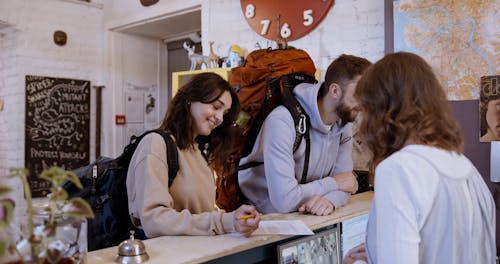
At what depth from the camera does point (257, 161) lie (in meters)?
2.03

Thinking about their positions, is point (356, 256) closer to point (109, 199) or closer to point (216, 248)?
point (216, 248)

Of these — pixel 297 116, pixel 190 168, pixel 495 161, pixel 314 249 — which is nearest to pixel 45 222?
pixel 190 168

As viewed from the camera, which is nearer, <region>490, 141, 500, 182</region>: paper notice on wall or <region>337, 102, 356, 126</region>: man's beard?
<region>337, 102, 356, 126</region>: man's beard

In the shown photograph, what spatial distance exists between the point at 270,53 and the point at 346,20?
1.32 metres

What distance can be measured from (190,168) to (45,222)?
984 millimetres

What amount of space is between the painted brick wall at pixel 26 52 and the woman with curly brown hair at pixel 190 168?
3.42 m

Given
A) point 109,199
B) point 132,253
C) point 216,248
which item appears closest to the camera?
point 132,253

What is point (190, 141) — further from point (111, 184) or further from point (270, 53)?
point (270, 53)

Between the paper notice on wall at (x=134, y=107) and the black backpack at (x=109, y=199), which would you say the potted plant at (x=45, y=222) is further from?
the paper notice on wall at (x=134, y=107)

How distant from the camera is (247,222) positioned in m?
1.37

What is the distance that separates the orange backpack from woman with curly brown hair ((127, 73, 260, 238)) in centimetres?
11

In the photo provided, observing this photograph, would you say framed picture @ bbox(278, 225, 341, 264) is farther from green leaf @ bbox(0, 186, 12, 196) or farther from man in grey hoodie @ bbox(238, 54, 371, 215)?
green leaf @ bbox(0, 186, 12, 196)

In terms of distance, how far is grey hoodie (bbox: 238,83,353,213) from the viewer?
1793 millimetres

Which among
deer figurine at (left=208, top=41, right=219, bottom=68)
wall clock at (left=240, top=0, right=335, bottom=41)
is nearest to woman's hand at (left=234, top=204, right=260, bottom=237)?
wall clock at (left=240, top=0, right=335, bottom=41)
